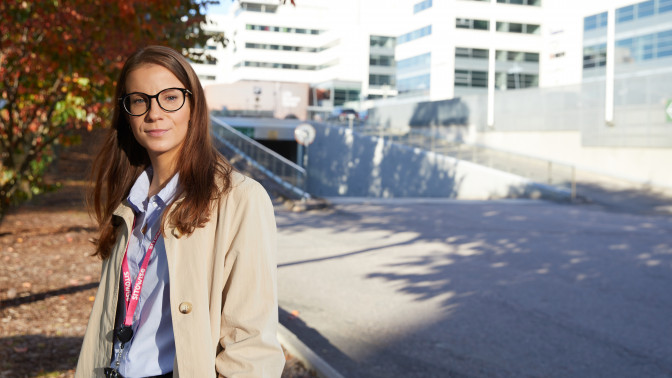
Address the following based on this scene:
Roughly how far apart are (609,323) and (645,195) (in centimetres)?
1848

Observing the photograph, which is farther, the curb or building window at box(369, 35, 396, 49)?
building window at box(369, 35, 396, 49)

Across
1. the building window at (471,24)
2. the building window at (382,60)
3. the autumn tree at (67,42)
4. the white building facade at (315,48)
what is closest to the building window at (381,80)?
the white building facade at (315,48)

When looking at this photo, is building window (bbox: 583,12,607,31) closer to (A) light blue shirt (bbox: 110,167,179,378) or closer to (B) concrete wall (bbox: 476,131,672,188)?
(B) concrete wall (bbox: 476,131,672,188)

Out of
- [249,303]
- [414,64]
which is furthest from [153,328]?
[414,64]

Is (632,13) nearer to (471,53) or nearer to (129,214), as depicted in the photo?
(471,53)

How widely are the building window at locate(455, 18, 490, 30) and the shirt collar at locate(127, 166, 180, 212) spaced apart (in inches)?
1366

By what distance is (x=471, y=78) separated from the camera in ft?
140

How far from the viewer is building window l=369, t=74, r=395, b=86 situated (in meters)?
89.1

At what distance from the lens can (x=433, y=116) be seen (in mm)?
43906

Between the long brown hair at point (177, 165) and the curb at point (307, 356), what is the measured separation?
109 inches

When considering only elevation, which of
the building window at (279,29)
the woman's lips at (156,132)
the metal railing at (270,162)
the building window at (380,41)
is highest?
the building window at (279,29)

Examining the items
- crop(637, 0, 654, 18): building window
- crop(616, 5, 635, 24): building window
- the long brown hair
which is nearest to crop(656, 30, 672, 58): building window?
crop(637, 0, 654, 18): building window

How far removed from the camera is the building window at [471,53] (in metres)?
39.3

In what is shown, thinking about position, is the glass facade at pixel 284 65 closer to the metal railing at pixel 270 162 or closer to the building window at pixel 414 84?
the building window at pixel 414 84
